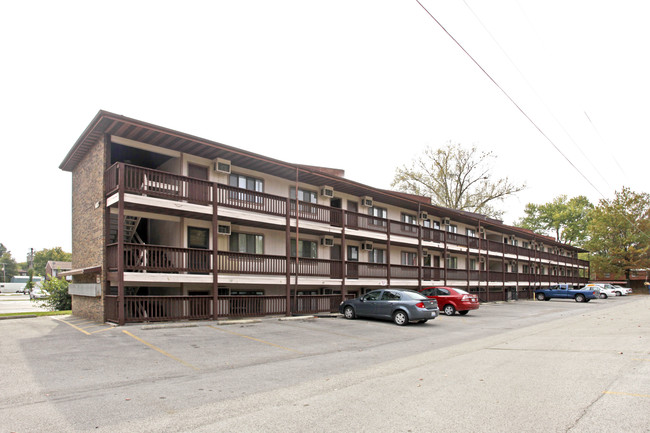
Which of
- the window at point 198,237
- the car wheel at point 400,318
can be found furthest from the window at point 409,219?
the window at point 198,237

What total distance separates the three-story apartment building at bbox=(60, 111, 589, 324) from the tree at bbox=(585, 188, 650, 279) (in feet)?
153

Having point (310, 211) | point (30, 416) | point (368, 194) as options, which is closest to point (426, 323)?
point (310, 211)

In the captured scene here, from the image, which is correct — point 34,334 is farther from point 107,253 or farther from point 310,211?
Answer: point 310,211

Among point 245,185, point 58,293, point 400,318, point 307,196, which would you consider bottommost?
point 400,318

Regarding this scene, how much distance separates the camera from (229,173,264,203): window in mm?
18797

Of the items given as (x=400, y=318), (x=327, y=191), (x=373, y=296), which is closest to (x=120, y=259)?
(x=373, y=296)

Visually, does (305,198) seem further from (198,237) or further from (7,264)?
(7,264)

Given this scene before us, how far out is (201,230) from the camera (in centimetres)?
1867

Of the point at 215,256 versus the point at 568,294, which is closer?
the point at 215,256

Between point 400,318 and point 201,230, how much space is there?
29.1 ft

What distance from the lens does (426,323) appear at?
62.4ft

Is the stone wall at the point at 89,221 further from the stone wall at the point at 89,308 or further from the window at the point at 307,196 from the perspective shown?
the window at the point at 307,196

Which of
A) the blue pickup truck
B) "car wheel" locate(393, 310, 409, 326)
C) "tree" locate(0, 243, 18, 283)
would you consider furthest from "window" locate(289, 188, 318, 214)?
"tree" locate(0, 243, 18, 283)

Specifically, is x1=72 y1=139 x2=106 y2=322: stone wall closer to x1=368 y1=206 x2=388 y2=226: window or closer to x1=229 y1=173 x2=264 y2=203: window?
x1=229 y1=173 x2=264 y2=203: window
